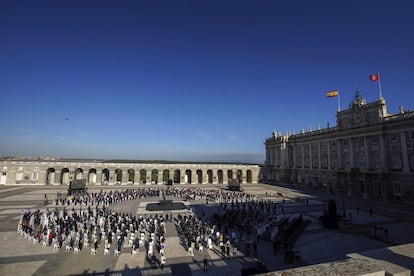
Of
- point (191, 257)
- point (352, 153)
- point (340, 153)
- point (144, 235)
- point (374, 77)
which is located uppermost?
point (374, 77)

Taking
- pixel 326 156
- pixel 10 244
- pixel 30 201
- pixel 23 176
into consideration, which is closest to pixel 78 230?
pixel 10 244

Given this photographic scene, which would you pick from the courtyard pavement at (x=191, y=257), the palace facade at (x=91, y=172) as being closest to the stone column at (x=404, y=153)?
the courtyard pavement at (x=191, y=257)

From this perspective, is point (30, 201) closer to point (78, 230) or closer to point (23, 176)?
point (78, 230)

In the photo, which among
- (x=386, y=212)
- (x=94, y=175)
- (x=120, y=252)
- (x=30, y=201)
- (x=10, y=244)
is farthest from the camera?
(x=94, y=175)

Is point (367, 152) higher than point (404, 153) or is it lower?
higher

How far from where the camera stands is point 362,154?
47.7 m

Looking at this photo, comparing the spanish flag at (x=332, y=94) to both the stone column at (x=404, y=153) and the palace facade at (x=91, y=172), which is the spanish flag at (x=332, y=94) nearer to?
the stone column at (x=404, y=153)

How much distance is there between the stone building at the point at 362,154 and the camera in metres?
39.3

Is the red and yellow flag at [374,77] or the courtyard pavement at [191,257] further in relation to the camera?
the red and yellow flag at [374,77]

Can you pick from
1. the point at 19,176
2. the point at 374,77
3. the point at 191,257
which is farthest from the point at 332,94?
the point at 19,176

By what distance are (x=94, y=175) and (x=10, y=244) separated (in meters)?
49.5

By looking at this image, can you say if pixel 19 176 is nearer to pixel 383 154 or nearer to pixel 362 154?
pixel 362 154

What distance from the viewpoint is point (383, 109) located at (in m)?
43.5

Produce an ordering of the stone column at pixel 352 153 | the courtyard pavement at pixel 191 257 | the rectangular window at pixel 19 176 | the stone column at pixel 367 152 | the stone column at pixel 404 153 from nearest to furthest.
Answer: the courtyard pavement at pixel 191 257 → the stone column at pixel 404 153 → the stone column at pixel 367 152 → the stone column at pixel 352 153 → the rectangular window at pixel 19 176
